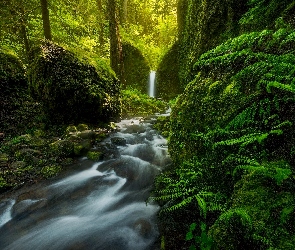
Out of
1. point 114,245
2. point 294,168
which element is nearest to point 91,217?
point 114,245

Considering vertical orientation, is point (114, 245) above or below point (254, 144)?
below

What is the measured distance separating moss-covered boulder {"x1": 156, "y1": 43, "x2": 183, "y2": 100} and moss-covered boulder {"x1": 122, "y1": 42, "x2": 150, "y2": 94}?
131 cm

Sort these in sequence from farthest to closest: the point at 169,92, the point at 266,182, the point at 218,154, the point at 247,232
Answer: the point at 169,92
the point at 218,154
the point at 266,182
the point at 247,232

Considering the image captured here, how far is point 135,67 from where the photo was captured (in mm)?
15961

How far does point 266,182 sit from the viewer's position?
1836 millimetres

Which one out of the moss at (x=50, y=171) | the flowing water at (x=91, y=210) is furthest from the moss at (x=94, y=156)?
the moss at (x=50, y=171)

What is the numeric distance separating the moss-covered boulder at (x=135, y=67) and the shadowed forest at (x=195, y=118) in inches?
76.7

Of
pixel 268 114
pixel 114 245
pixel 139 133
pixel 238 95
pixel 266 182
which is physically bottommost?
pixel 114 245

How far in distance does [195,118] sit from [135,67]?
13172 mm

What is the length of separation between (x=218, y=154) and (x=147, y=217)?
174cm

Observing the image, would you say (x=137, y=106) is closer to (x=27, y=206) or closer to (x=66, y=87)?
(x=66, y=87)

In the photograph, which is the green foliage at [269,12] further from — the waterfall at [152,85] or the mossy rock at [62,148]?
the waterfall at [152,85]

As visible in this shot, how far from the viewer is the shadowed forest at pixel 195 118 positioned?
1846mm

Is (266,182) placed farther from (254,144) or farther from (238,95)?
(238,95)
